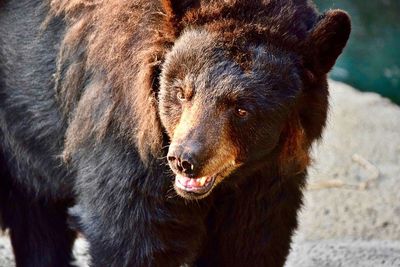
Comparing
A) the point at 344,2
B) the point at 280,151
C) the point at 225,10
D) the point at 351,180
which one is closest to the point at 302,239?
the point at 351,180

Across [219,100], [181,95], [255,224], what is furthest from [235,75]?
[255,224]

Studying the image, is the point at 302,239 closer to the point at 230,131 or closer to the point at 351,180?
the point at 351,180

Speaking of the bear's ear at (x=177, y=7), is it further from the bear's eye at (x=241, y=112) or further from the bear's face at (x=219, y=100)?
the bear's eye at (x=241, y=112)

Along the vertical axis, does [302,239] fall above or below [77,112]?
below

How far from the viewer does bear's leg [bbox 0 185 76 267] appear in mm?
6656

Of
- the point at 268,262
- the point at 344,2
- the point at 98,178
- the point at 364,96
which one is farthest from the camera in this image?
the point at 344,2

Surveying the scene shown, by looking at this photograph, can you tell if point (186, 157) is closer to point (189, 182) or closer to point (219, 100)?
point (189, 182)

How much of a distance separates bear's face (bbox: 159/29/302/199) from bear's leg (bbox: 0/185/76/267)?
190cm

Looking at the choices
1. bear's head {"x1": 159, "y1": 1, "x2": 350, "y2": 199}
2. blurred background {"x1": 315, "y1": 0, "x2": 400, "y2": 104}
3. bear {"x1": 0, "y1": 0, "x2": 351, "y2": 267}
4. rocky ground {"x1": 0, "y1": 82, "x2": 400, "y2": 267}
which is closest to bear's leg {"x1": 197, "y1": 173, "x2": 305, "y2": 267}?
bear {"x1": 0, "y1": 0, "x2": 351, "y2": 267}

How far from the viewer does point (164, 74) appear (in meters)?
5.02

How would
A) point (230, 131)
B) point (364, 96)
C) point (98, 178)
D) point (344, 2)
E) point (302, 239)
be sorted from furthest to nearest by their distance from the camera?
point (344, 2)
point (364, 96)
point (302, 239)
point (98, 178)
point (230, 131)

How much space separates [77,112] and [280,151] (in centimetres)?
116

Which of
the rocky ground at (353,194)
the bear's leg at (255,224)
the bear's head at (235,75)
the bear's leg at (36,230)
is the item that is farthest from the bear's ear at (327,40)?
the bear's leg at (36,230)

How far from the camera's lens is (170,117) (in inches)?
197
